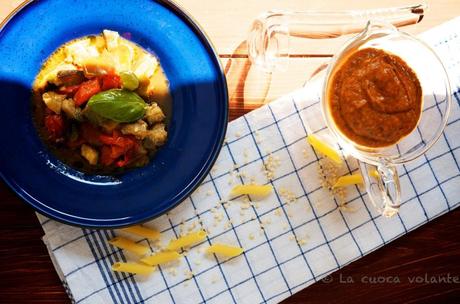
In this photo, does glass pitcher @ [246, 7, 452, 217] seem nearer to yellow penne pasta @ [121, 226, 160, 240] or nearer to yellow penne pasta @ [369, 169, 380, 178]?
yellow penne pasta @ [369, 169, 380, 178]

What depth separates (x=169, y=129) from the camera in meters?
1.89

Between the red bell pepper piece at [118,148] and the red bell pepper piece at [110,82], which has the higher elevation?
the red bell pepper piece at [110,82]

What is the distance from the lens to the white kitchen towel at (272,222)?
6.44 feet

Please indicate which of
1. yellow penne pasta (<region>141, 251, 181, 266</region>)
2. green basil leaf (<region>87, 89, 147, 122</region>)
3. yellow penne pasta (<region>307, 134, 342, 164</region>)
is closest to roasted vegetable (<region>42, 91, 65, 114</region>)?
green basil leaf (<region>87, 89, 147, 122</region>)

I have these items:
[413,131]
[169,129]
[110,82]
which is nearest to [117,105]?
[110,82]

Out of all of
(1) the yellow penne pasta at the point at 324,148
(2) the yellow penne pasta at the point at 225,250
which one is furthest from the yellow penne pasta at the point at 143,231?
(1) the yellow penne pasta at the point at 324,148

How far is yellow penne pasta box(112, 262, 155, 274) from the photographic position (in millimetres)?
1919

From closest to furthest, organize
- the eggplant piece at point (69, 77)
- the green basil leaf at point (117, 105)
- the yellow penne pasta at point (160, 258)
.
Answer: the green basil leaf at point (117, 105)
the eggplant piece at point (69, 77)
the yellow penne pasta at point (160, 258)

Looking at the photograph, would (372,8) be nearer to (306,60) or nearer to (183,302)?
(306,60)

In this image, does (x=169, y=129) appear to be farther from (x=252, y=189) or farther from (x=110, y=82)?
(x=252, y=189)

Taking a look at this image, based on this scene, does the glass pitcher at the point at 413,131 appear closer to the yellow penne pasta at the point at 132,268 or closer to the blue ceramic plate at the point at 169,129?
the blue ceramic plate at the point at 169,129

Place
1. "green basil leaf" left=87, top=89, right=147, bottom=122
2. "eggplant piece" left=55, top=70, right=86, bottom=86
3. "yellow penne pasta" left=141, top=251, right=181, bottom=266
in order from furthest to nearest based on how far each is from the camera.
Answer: "yellow penne pasta" left=141, top=251, right=181, bottom=266 < "eggplant piece" left=55, top=70, right=86, bottom=86 < "green basil leaf" left=87, top=89, right=147, bottom=122

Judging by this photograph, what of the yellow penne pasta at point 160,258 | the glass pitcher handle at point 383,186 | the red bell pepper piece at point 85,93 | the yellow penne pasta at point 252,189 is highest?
the red bell pepper piece at point 85,93

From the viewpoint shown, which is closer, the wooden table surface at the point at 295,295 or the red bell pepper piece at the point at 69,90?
the red bell pepper piece at the point at 69,90
